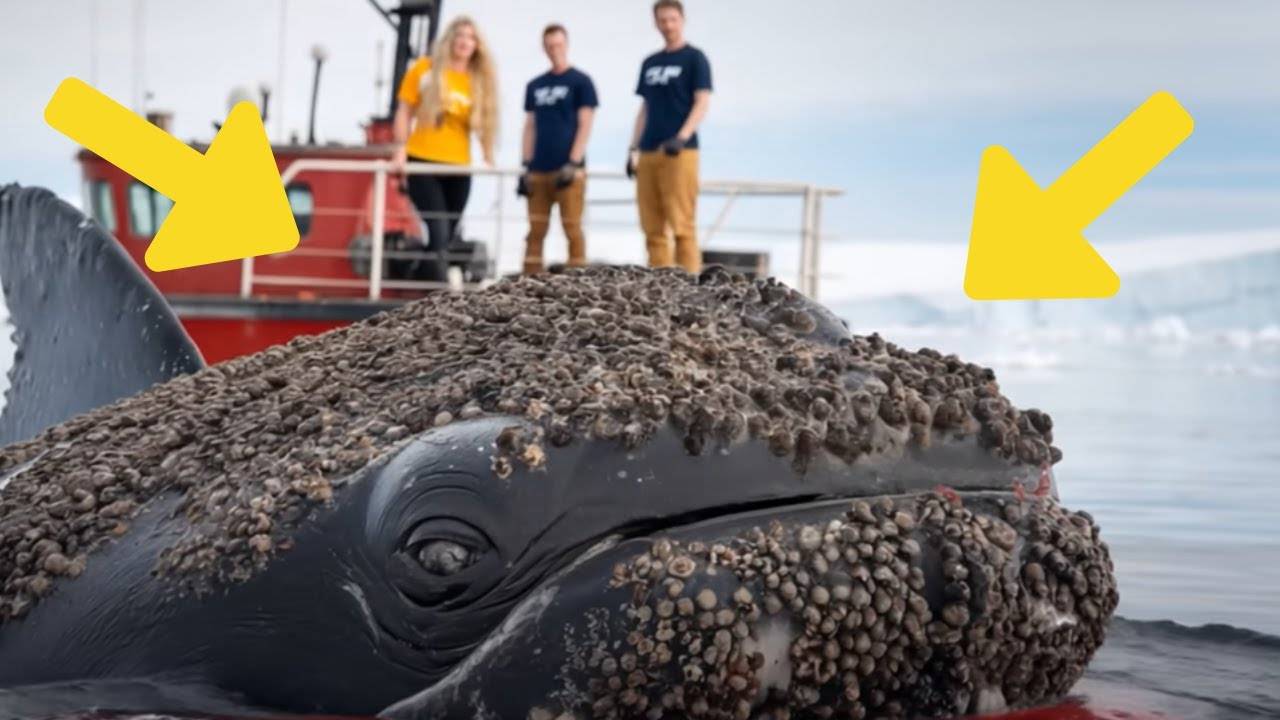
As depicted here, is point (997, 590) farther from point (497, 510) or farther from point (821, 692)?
point (497, 510)

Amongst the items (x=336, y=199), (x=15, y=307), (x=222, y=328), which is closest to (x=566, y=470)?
(x=15, y=307)

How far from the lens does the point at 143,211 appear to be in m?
24.6

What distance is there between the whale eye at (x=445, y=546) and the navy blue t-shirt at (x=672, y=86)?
38.8 feet

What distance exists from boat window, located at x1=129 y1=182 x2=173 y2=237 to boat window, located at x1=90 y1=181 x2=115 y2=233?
38cm

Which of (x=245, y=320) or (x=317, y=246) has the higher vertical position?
(x=317, y=246)

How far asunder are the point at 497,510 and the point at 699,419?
46cm

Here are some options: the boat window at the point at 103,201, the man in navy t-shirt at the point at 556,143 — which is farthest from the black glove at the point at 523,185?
the boat window at the point at 103,201

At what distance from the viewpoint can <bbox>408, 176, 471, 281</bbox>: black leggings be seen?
1892 centimetres

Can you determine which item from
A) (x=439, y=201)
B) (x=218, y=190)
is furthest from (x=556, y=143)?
(x=218, y=190)

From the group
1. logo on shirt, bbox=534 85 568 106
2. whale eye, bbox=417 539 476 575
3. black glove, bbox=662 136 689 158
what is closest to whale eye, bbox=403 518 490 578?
whale eye, bbox=417 539 476 575

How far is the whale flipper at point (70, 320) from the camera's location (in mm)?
5637

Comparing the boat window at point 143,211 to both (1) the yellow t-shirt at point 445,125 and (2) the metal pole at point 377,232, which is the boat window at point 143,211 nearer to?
(2) the metal pole at point 377,232

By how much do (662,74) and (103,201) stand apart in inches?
512

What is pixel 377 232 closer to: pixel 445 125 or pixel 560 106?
pixel 445 125
